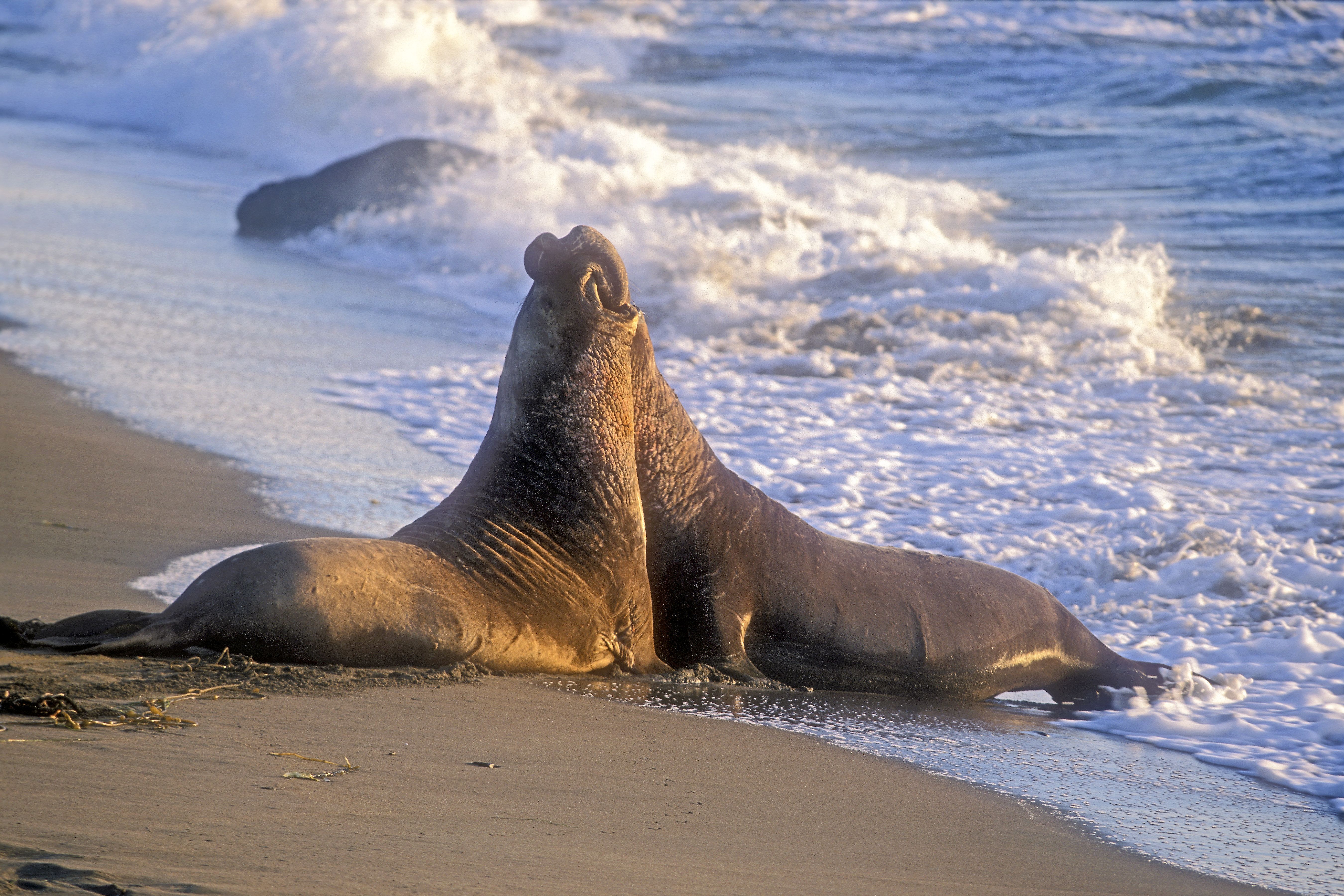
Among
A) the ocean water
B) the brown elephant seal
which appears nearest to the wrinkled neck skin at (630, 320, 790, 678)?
the brown elephant seal

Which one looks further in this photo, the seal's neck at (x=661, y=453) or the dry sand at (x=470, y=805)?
the seal's neck at (x=661, y=453)

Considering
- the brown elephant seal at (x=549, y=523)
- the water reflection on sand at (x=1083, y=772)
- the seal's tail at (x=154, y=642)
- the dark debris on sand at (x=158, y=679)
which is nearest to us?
the dark debris on sand at (x=158, y=679)

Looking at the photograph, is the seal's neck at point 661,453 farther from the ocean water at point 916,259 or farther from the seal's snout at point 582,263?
the ocean water at point 916,259

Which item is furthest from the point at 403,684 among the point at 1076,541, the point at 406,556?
the point at 1076,541

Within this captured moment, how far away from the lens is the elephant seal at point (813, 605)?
4.84m

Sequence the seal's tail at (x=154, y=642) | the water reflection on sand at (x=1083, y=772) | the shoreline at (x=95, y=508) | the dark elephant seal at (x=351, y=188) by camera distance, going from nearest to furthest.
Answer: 1. the water reflection on sand at (x=1083, y=772)
2. the seal's tail at (x=154, y=642)
3. the shoreline at (x=95, y=508)
4. the dark elephant seal at (x=351, y=188)

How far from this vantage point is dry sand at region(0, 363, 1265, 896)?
262 cm

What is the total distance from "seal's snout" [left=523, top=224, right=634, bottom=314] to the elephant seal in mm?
210

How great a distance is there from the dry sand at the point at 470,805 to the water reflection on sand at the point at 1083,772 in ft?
0.45

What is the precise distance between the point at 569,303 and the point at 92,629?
1.72 meters

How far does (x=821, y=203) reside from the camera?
16.9 m

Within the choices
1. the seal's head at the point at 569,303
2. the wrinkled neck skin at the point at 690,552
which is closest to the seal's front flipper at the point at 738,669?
the wrinkled neck skin at the point at 690,552

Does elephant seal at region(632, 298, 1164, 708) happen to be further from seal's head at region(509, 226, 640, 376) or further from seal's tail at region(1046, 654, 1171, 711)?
seal's head at region(509, 226, 640, 376)

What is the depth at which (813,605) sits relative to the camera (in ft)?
16.2
